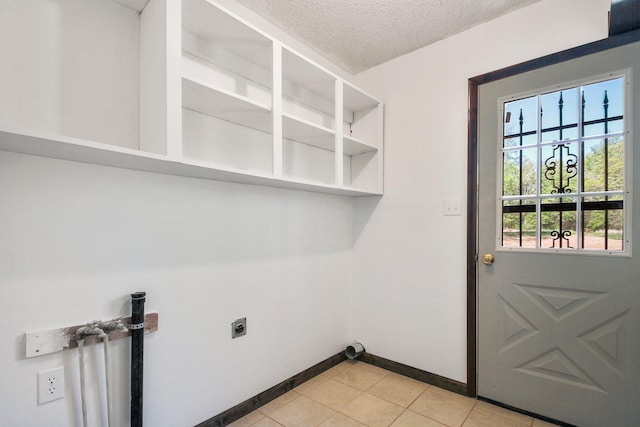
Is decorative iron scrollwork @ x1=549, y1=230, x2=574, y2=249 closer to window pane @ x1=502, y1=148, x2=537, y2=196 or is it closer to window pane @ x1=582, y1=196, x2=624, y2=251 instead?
window pane @ x1=582, y1=196, x2=624, y2=251

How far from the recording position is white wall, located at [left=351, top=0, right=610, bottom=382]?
195cm

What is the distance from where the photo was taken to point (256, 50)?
1.71m

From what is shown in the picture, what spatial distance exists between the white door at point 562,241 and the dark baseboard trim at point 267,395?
3.54 feet

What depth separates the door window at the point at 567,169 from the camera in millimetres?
1585

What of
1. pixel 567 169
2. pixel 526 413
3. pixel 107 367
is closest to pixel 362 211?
pixel 567 169

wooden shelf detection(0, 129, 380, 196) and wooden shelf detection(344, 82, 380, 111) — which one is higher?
wooden shelf detection(344, 82, 380, 111)

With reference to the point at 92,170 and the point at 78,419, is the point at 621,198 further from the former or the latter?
the point at 78,419

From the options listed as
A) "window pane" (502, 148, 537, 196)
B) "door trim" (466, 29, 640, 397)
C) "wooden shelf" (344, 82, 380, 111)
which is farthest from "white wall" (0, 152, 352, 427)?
"window pane" (502, 148, 537, 196)

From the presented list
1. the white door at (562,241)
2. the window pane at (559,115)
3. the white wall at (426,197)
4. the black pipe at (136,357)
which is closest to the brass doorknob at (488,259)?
the white door at (562,241)

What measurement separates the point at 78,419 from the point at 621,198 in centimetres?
272

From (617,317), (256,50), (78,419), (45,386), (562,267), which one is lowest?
(78,419)

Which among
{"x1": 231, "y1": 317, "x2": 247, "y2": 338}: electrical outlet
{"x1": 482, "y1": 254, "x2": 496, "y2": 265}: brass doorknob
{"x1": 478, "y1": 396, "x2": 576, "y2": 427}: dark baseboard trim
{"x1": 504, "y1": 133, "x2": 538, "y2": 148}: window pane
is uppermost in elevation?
{"x1": 504, "y1": 133, "x2": 538, "y2": 148}: window pane

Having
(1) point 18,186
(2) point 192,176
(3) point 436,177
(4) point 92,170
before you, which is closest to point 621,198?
(3) point 436,177

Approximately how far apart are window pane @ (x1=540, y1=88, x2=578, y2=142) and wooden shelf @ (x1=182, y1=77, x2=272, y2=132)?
5.32 feet
